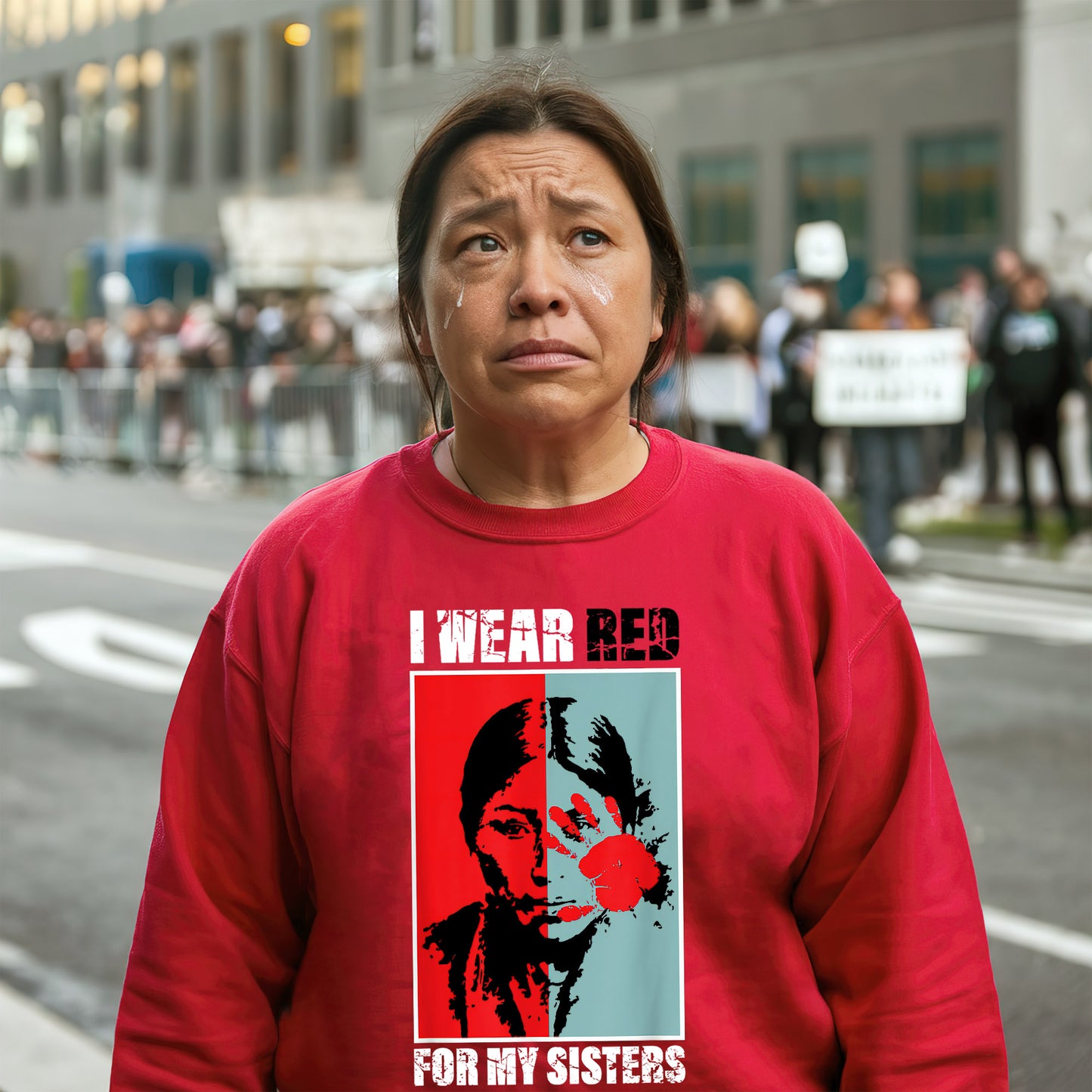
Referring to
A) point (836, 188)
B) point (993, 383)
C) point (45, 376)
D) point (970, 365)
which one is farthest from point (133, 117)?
point (993, 383)

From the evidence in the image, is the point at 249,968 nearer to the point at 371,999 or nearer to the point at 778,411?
the point at 371,999

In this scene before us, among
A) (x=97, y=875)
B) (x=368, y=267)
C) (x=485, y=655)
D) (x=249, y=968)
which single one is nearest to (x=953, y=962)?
(x=485, y=655)

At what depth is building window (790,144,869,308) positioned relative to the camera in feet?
106

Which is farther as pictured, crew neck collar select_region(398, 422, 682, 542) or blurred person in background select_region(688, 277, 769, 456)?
blurred person in background select_region(688, 277, 769, 456)

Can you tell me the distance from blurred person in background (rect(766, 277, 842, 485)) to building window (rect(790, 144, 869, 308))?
18.5 meters

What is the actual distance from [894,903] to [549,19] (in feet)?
127

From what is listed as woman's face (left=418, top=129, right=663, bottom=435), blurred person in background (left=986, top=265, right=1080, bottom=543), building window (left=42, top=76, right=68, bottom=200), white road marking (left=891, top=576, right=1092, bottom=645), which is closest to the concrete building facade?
building window (left=42, top=76, right=68, bottom=200)

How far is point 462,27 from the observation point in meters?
40.3

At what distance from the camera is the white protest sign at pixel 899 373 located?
44.2ft

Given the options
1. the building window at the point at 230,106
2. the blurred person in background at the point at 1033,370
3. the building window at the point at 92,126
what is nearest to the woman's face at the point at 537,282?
the blurred person in background at the point at 1033,370

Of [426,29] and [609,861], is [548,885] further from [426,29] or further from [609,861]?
[426,29]

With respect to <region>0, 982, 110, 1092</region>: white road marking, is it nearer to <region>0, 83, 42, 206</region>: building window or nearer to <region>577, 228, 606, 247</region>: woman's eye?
<region>577, 228, 606, 247</region>: woman's eye

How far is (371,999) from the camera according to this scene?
1824 millimetres

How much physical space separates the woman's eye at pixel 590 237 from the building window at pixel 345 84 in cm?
4413
